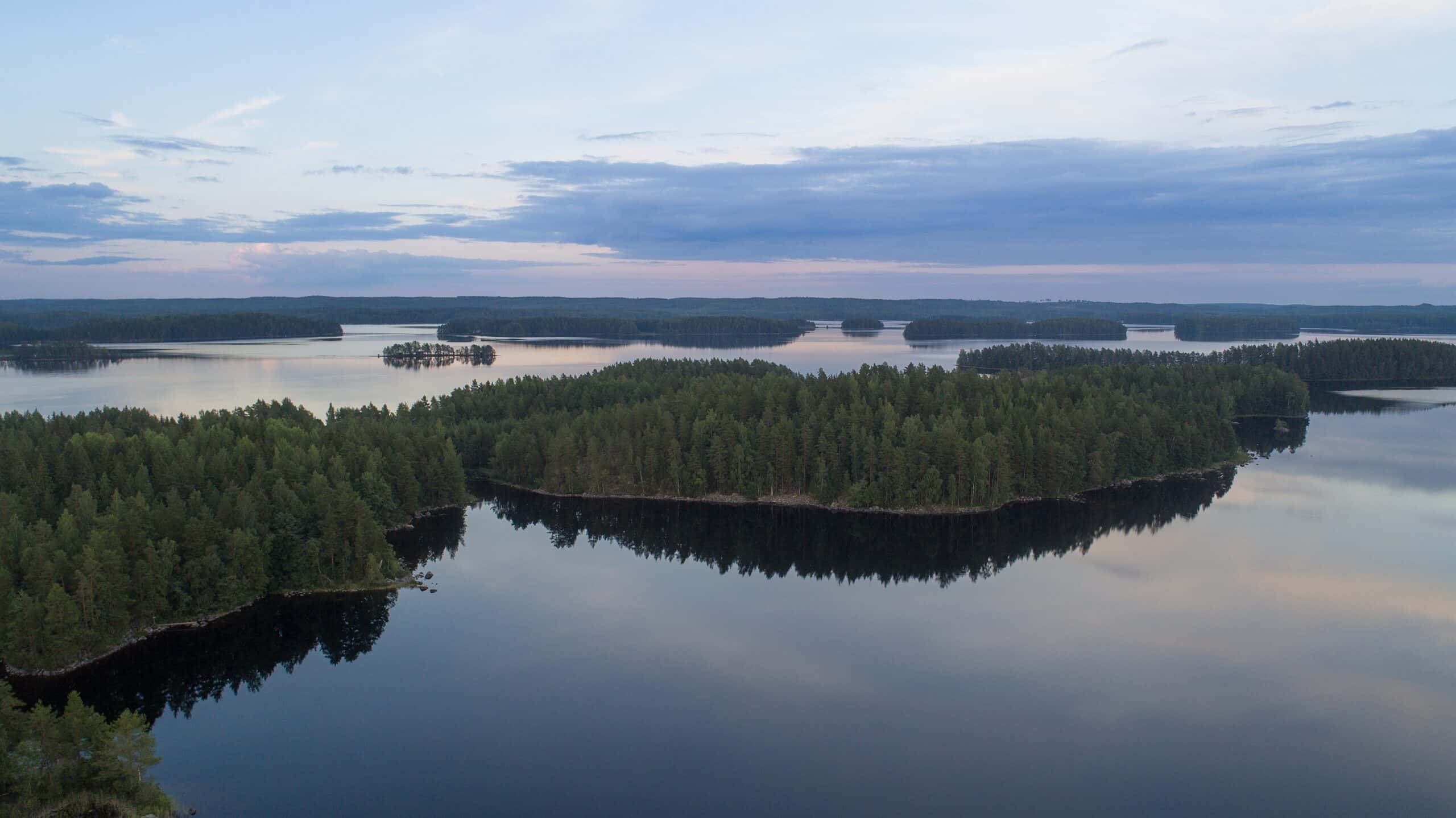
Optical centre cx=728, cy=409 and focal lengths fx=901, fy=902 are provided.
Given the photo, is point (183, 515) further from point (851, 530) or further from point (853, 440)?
point (853, 440)

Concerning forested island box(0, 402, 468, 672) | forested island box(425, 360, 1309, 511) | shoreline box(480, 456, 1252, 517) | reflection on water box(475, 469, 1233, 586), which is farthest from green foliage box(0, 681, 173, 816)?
forested island box(425, 360, 1309, 511)

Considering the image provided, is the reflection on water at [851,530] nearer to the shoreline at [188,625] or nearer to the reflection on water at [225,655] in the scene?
the shoreline at [188,625]

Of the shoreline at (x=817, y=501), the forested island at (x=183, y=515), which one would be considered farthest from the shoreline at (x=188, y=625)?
the shoreline at (x=817, y=501)

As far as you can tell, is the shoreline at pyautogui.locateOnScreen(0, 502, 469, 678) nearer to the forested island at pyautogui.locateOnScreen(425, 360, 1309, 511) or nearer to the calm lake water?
the calm lake water

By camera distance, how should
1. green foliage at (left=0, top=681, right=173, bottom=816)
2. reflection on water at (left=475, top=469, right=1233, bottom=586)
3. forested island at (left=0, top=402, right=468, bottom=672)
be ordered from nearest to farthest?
green foliage at (left=0, top=681, right=173, bottom=816) < forested island at (left=0, top=402, right=468, bottom=672) < reflection on water at (left=475, top=469, right=1233, bottom=586)

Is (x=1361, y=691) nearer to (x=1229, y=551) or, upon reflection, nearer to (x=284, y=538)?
(x=1229, y=551)

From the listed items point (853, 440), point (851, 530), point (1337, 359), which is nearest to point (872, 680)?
point (851, 530)

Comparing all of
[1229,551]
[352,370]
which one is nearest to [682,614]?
[1229,551]
